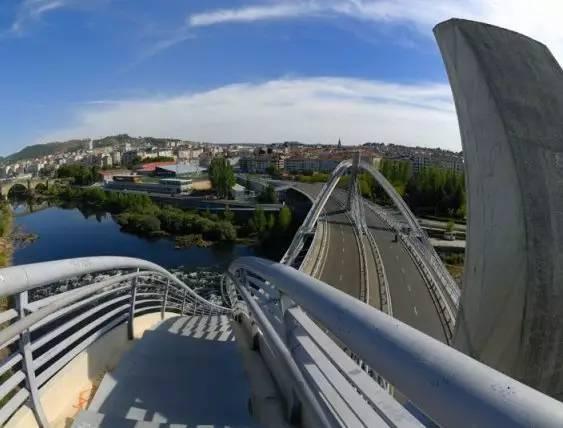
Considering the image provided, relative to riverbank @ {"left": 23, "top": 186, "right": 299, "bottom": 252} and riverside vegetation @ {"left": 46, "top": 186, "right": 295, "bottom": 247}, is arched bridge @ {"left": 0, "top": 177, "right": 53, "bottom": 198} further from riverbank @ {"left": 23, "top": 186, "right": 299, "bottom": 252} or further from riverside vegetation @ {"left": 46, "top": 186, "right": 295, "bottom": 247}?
riverside vegetation @ {"left": 46, "top": 186, "right": 295, "bottom": 247}

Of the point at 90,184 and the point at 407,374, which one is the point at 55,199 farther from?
the point at 407,374

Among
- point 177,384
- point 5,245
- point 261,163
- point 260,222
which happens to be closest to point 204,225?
point 260,222

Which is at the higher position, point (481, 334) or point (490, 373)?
point (490, 373)

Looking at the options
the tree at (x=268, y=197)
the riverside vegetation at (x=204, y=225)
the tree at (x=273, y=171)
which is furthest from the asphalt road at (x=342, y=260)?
the tree at (x=273, y=171)

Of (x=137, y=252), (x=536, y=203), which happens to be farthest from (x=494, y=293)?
(x=137, y=252)

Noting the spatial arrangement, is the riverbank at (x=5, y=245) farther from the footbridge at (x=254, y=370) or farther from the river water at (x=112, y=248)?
the footbridge at (x=254, y=370)

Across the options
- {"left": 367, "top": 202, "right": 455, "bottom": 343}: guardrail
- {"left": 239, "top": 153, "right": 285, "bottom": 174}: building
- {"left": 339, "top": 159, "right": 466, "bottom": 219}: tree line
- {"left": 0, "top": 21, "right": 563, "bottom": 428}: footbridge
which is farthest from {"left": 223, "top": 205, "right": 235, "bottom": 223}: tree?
{"left": 239, "top": 153, "right": 285, "bottom": 174}: building
